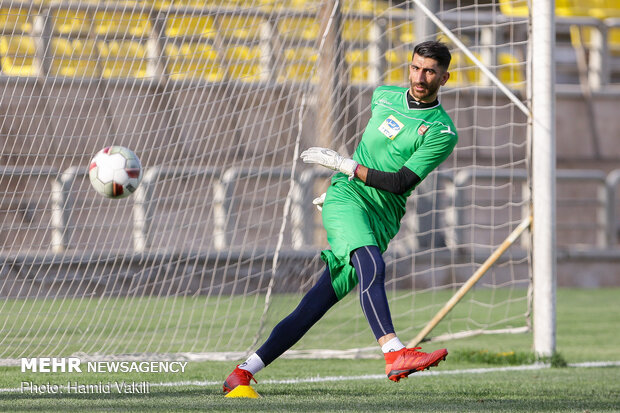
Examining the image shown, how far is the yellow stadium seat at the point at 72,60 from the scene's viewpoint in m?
7.91

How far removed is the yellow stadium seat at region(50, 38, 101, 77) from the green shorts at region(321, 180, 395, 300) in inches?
131

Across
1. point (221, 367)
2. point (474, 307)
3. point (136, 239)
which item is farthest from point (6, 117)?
point (474, 307)

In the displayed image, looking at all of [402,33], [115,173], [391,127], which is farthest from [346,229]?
[402,33]

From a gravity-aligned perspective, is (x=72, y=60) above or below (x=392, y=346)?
above

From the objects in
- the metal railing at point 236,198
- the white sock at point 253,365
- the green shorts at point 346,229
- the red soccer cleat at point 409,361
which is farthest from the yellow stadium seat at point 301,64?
the red soccer cleat at point 409,361

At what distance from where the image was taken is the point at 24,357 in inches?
244

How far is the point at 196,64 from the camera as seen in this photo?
8227 millimetres

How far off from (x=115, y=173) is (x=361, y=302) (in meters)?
1.79

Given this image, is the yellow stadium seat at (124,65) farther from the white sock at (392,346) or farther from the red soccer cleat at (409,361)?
the red soccer cleat at (409,361)

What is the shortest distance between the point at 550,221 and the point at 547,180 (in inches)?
10.8

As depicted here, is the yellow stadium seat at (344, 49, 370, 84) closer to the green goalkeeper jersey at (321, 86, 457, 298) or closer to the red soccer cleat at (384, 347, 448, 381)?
the green goalkeeper jersey at (321, 86, 457, 298)

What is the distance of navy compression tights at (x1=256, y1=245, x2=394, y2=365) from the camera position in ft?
15.4

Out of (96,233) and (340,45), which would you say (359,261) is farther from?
(96,233)

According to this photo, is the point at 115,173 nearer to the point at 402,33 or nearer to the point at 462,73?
the point at 402,33
